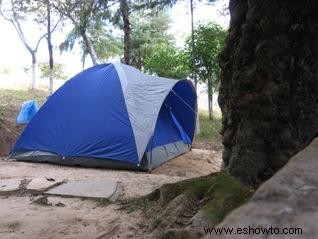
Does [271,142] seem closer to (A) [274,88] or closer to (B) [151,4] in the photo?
(A) [274,88]

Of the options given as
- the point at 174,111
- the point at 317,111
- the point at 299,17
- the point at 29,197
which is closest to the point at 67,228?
the point at 29,197

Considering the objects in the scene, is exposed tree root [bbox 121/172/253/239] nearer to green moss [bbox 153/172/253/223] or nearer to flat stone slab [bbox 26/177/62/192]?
green moss [bbox 153/172/253/223]

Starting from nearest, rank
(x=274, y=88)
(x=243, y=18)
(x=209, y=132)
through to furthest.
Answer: (x=274, y=88) → (x=243, y=18) → (x=209, y=132)

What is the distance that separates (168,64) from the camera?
1672 cm

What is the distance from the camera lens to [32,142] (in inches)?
317

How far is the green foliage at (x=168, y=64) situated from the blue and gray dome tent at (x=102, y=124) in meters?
7.35

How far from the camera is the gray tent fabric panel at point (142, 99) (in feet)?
24.4

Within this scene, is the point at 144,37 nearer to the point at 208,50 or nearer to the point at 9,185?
the point at 208,50

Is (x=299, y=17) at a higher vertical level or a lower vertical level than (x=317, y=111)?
higher

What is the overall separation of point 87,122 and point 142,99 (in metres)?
1.09

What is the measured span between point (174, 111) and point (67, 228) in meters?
6.55

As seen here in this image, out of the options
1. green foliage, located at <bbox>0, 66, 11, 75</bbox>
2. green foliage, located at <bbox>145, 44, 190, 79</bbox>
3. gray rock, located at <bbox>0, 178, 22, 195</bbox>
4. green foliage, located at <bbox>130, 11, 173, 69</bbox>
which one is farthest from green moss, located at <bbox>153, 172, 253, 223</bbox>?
green foliage, located at <bbox>0, 66, 11, 75</bbox>

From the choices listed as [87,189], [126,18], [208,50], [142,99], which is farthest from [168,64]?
[87,189]

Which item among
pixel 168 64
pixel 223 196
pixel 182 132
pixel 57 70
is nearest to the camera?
pixel 223 196
